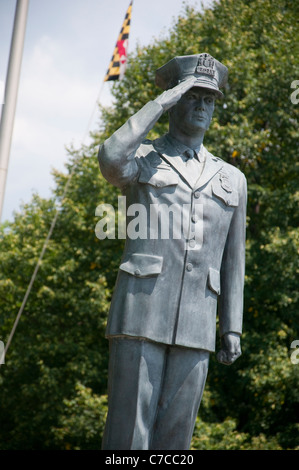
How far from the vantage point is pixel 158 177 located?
17.4ft

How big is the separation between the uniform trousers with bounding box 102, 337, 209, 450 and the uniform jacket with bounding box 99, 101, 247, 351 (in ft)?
0.37

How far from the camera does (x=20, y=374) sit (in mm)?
20859

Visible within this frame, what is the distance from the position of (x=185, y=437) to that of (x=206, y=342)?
642 mm

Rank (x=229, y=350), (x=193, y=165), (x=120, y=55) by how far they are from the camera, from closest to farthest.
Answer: (x=229, y=350) < (x=193, y=165) < (x=120, y=55)

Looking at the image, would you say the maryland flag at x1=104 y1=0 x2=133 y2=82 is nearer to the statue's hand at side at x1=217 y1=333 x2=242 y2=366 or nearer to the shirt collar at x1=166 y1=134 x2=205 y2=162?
the shirt collar at x1=166 y1=134 x2=205 y2=162

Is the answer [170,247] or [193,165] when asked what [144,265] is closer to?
[170,247]

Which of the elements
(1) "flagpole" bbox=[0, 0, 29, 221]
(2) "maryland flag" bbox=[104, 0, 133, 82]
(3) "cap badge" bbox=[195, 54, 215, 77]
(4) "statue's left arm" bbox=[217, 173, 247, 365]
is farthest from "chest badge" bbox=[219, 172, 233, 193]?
(2) "maryland flag" bbox=[104, 0, 133, 82]

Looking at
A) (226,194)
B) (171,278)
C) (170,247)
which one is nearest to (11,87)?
(226,194)

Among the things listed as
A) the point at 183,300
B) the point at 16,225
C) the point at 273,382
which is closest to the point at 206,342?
the point at 183,300

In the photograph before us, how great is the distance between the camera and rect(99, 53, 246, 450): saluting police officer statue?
505cm

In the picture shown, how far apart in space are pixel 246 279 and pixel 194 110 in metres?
12.2

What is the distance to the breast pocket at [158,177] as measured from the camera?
527cm

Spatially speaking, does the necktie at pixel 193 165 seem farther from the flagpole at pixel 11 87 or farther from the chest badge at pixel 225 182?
the flagpole at pixel 11 87
